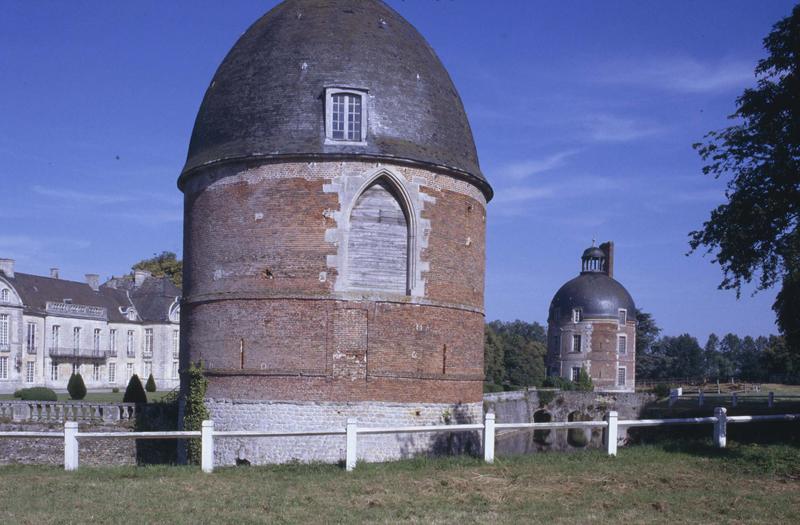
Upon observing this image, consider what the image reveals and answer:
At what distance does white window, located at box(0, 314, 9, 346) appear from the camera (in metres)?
46.9

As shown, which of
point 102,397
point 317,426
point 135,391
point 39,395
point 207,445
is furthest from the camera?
point 102,397

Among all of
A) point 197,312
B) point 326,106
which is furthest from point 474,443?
point 326,106

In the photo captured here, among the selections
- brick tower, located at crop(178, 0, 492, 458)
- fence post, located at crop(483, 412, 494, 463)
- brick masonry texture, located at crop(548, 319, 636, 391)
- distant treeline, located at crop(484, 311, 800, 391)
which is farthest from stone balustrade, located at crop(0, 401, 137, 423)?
brick masonry texture, located at crop(548, 319, 636, 391)

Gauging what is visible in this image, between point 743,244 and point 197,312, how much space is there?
11.4 m

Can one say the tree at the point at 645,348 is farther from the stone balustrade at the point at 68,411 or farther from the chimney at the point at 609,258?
the stone balustrade at the point at 68,411

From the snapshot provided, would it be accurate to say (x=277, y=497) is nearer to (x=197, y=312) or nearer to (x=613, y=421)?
(x=613, y=421)

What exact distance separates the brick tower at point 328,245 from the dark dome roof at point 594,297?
122 ft

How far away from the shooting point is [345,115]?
17.1 m

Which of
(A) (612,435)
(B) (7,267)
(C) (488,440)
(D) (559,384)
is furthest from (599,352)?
(C) (488,440)

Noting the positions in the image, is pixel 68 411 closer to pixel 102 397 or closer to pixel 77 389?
pixel 77 389

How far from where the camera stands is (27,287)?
165 ft

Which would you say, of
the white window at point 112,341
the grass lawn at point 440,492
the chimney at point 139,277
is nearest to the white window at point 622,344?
the chimney at point 139,277

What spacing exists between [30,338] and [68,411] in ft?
99.8

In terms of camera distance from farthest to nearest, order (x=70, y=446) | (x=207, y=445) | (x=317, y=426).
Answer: (x=317, y=426)
(x=70, y=446)
(x=207, y=445)
